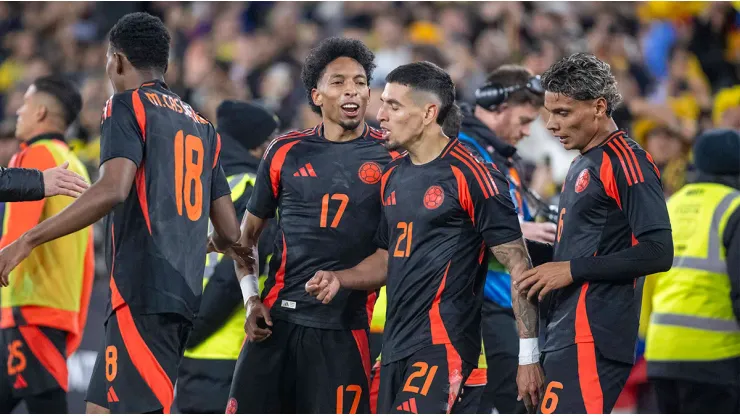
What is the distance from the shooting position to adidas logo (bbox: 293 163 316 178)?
18.6ft

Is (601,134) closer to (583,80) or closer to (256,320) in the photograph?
(583,80)

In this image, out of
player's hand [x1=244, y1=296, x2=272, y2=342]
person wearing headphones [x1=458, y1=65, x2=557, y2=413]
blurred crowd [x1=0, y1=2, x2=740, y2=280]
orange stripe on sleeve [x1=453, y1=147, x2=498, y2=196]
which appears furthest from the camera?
blurred crowd [x1=0, y1=2, x2=740, y2=280]

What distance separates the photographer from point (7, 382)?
720 centimetres

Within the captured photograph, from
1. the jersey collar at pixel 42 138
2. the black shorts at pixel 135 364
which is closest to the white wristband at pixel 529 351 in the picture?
the black shorts at pixel 135 364

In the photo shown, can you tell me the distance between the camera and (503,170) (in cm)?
707

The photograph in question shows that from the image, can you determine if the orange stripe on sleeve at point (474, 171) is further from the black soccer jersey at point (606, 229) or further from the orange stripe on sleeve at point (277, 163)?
the orange stripe on sleeve at point (277, 163)

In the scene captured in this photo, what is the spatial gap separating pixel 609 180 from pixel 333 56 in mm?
1752

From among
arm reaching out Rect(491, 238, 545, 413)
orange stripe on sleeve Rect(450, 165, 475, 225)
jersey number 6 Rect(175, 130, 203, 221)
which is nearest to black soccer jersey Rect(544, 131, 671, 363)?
arm reaching out Rect(491, 238, 545, 413)

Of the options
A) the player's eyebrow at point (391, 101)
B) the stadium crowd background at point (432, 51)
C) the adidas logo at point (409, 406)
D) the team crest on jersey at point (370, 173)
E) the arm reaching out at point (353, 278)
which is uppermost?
the stadium crowd background at point (432, 51)

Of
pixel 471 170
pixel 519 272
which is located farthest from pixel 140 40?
pixel 519 272

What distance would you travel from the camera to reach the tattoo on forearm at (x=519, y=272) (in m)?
5.06

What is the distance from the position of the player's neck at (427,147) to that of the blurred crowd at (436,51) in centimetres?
469

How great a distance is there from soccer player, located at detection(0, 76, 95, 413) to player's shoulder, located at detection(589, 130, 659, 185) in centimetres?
381

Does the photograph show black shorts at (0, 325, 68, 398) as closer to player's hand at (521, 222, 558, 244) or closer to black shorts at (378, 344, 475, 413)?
black shorts at (378, 344, 475, 413)
